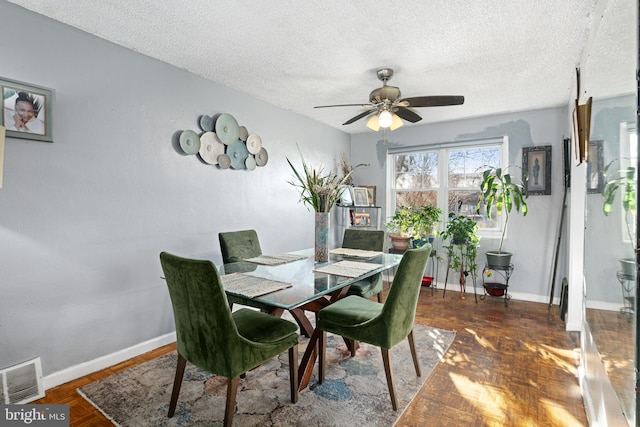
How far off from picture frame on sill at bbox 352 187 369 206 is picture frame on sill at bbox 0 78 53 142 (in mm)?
3609

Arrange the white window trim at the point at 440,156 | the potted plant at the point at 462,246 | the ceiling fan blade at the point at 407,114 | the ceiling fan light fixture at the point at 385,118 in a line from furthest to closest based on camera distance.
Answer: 1. the white window trim at the point at 440,156
2. the potted plant at the point at 462,246
3. the ceiling fan blade at the point at 407,114
4. the ceiling fan light fixture at the point at 385,118

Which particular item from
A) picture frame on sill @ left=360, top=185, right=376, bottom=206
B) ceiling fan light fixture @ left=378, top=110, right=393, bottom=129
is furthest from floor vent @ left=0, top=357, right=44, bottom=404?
picture frame on sill @ left=360, top=185, right=376, bottom=206

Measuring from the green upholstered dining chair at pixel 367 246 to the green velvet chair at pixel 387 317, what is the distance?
640 mm

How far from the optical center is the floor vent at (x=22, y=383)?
1.82 metres

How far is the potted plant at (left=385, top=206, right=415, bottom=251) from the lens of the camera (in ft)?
14.2

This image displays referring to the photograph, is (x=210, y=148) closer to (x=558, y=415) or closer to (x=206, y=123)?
(x=206, y=123)

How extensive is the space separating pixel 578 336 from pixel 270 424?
278 cm

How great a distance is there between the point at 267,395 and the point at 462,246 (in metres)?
3.11

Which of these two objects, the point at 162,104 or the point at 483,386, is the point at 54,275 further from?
the point at 483,386

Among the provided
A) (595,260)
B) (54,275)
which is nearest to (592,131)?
(595,260)

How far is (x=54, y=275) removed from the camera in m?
2.06

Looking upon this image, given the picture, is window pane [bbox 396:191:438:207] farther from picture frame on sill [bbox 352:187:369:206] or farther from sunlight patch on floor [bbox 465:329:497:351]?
sunlight patch on floor [bbox 465:329:497:351]

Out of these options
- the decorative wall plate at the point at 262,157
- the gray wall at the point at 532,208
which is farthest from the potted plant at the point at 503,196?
the decorative wall plate at the point at 262,157

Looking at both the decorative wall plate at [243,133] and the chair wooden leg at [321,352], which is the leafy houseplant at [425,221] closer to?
the decorative wall plate at [243,133]
